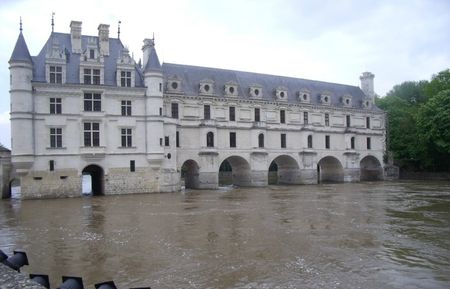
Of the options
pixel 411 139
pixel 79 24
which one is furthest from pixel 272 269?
pixel 411 139

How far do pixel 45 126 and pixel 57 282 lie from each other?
2319 centimetres

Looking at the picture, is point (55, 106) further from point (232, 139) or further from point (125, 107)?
point (232, 139)

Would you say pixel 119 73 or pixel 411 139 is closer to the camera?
pixel 119 73

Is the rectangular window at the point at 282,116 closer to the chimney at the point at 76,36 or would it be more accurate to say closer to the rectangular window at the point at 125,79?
the rectangular window at the point at 125,79

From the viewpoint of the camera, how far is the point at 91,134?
31.4 metres

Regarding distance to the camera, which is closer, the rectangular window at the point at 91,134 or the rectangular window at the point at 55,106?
the rectangular window at the point at 55,106

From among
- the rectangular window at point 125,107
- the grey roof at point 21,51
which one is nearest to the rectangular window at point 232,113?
the rectangular window at point 125,107

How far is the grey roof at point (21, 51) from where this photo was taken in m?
29.4

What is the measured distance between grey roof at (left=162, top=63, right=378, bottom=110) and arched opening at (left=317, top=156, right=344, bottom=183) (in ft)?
21.2

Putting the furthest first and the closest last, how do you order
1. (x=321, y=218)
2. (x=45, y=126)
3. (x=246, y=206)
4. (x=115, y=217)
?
1. (x=45, y=126)
2. (x=246, y=206)
3. (x=115, y=217)
4. (x=321, y=218)

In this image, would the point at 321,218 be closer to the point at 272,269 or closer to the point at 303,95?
the point at 272,269

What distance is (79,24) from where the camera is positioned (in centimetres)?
3238

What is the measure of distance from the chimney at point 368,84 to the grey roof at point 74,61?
31.7 metres

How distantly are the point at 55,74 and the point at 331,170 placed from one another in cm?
3144
